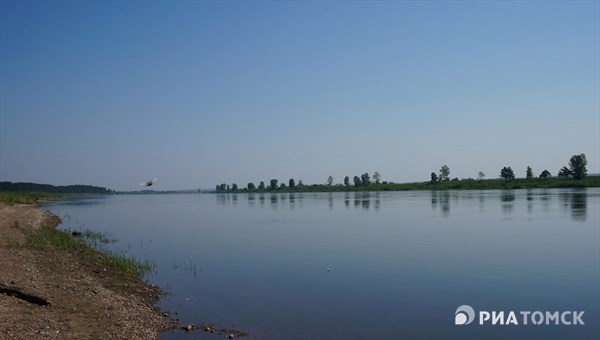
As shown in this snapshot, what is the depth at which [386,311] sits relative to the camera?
12414mm

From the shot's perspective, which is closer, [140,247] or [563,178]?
[140,247]

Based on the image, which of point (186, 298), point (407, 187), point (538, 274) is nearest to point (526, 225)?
point (538, 274)

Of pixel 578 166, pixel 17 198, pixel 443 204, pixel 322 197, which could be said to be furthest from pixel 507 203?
pixel 578 166

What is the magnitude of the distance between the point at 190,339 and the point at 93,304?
2.98 m

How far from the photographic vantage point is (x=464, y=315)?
12.0 meters

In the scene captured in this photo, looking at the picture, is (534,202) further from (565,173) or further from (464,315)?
(565,173)

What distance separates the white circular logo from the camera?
1159 cm

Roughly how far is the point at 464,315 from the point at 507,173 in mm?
141116

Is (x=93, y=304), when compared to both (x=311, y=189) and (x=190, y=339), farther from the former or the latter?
(x=311, y=189)

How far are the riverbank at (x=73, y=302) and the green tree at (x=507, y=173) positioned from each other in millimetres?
139606

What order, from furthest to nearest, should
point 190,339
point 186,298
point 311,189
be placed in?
1. point 311,189
2. point 186,298
3. point 190,339

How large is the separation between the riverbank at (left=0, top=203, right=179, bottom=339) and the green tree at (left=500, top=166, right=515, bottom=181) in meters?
140

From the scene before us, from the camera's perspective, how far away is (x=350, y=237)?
28391mm

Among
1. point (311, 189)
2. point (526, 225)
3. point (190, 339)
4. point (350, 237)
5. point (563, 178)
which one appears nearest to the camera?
point (190, 339)
